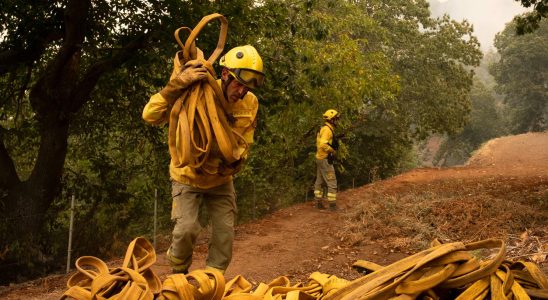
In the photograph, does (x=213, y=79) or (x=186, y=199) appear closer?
(x=213, y=79)

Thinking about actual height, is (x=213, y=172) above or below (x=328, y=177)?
above

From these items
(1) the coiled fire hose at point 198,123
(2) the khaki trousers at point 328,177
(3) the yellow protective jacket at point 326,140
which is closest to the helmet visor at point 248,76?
(1) the coiled fire hose at point 198,123

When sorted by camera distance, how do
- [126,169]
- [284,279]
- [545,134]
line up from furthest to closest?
[545,134]
[126,169]
[284,279]

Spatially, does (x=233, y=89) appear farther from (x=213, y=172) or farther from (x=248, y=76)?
(x=213, y=172)

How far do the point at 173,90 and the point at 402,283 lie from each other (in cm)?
229

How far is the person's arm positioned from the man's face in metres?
0.27

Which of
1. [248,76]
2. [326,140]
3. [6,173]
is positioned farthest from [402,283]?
[326,140]

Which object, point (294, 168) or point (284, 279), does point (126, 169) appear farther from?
point (284, 279)

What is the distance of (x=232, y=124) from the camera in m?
3.90

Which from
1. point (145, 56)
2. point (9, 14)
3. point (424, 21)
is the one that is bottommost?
point (145, 56)

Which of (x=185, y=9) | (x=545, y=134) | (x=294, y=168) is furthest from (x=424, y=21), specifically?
(x=185, y=9)

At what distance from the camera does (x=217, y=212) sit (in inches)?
171

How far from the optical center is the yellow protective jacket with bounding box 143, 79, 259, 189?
3.76 metres

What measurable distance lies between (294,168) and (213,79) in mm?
15374
